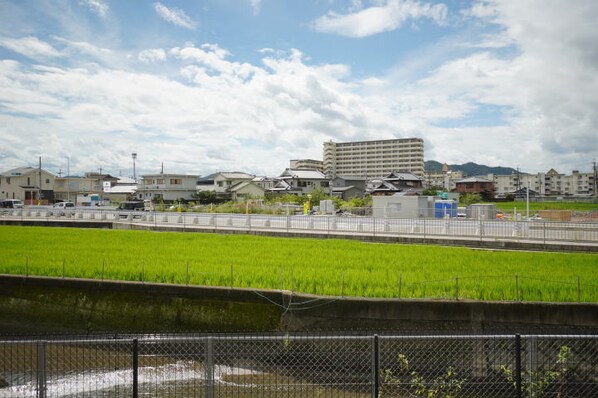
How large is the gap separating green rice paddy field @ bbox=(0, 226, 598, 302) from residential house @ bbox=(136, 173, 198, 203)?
4997cm

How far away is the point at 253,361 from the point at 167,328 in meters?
4.33

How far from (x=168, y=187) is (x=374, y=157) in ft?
269

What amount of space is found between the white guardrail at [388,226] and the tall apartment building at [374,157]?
328 feet

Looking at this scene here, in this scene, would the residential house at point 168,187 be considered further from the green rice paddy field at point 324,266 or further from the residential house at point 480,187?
the residential house at point 480,187

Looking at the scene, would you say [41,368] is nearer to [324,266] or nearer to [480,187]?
[324,266]

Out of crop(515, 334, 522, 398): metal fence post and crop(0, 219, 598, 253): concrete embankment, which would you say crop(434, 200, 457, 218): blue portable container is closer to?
crop(0, 219, 598, 253): concrete embankment

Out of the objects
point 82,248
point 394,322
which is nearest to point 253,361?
point 394,322

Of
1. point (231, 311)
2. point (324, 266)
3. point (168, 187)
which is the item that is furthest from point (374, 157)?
point (231, 311)

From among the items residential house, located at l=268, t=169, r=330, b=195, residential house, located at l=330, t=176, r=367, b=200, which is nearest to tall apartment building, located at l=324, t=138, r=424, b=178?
residential house, located at l=330, t=176, r=367, b=200

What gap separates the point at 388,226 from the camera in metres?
27.2

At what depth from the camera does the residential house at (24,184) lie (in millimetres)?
82188

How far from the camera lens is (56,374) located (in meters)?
9.13

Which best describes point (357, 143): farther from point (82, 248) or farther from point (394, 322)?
point (394, 322)

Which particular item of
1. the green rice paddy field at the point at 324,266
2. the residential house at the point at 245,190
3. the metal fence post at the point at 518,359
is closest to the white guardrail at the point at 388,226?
the green rice paddy field at the point at 324,266
